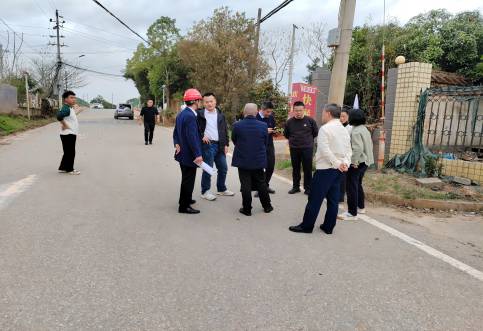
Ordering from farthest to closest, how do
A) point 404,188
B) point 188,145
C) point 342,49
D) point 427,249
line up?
point 342,49
point 404,188
point 188,145
point 427,249

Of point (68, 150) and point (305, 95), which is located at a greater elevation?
point (305, 95)

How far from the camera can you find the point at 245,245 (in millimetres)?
4121

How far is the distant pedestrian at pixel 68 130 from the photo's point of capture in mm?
7507

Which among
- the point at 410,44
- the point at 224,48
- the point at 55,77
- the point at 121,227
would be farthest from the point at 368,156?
the point at 55,77

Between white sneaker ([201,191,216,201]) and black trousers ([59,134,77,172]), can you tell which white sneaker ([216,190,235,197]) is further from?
black trousers ([59,134,77,172])

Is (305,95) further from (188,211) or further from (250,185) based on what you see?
(188,211)

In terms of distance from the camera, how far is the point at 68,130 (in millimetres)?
7676

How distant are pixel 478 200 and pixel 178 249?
4871 mm

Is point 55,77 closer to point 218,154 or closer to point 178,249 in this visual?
point 218,154

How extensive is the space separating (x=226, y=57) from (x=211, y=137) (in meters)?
14.4

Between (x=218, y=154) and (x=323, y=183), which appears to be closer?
(x=323, y=183)

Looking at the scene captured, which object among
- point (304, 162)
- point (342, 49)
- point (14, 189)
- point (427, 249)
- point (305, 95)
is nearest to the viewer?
point (427, 249)

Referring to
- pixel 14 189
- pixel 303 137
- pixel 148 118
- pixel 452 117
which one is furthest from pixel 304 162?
pixel 148 118

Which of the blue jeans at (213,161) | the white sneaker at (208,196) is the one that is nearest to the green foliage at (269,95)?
the blue jeans at (213,161)
